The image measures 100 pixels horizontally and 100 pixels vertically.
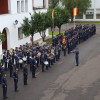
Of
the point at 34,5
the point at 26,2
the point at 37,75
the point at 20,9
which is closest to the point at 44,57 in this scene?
the point at 37,75

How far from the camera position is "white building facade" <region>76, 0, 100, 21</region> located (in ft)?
240

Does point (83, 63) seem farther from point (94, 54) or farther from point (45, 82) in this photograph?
point (45, 82)

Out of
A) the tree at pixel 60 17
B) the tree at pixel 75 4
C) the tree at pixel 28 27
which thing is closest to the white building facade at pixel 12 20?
the tree at pixel 28 27

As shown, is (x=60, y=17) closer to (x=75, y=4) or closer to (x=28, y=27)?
(x=28, y=27)

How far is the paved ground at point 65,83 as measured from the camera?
600 inches

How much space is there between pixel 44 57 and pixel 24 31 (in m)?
9.24

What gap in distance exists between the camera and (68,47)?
27.8 meters

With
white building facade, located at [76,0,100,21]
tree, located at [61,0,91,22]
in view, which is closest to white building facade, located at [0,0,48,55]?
tree, located at [61,0,91,22]

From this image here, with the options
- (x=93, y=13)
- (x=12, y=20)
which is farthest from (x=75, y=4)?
(x=12, y=20)

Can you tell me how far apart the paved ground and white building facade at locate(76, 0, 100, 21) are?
5023 centimetres

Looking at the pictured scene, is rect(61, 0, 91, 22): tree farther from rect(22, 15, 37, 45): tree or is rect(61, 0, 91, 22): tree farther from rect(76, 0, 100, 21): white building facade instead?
rect(22, 15, 37, 45): tree

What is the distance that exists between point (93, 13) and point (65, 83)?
58554mm

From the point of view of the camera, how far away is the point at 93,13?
243ft

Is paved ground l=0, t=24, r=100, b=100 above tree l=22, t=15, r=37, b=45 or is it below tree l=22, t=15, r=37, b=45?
below
